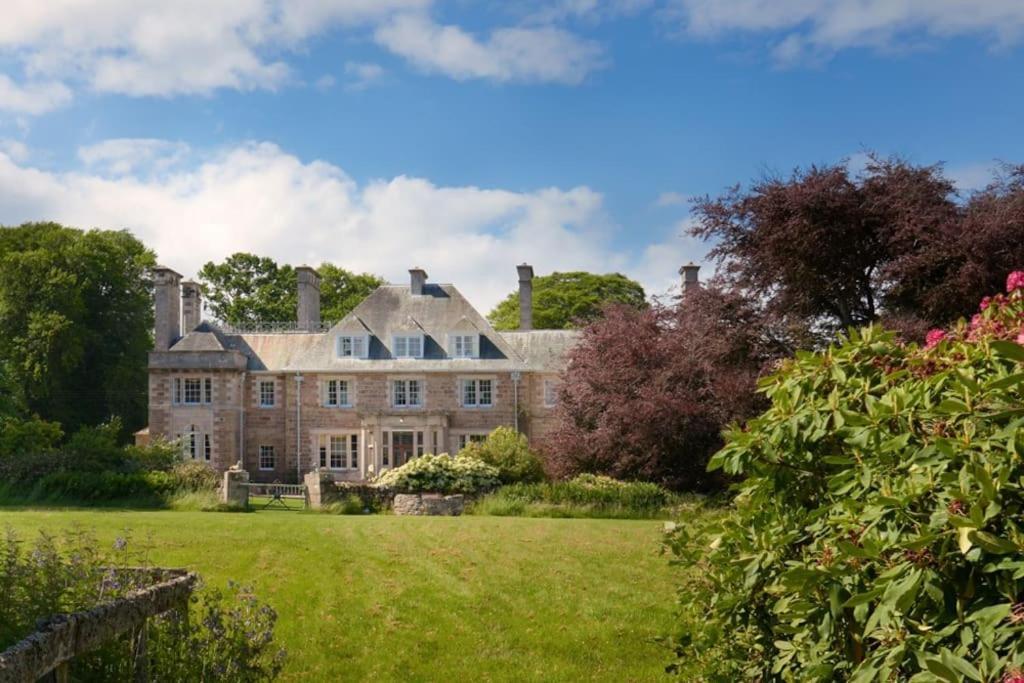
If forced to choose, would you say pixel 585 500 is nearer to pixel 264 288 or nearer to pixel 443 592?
pixel 443 592

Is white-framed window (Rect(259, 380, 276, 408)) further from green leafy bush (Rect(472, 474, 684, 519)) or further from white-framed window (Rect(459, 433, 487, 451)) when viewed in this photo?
green leafy bush (Rect(472, 474, 684, 519))

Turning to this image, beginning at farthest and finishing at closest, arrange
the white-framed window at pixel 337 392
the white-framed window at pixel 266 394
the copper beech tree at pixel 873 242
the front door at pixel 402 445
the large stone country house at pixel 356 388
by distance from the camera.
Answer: the white-framed window at pixel 266 394 < the white-framed window at pixel 337 392 < the front door at pixel 402 445 < the large stone country house at pixel 356 388 < the copper beech tree at pixel 873 242

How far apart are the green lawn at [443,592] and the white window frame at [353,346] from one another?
21.7 meters

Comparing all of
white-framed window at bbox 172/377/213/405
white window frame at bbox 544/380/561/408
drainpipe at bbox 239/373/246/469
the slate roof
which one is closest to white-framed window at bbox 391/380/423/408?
the slate roof

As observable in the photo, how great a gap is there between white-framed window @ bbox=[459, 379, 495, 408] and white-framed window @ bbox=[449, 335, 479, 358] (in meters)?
1.07

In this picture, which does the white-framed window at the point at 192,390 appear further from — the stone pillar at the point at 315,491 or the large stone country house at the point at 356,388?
the stone pillar at the point at 315,491

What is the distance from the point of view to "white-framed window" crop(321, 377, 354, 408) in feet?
126

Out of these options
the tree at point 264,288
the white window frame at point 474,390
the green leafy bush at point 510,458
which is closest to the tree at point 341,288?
the tree at point 264,288

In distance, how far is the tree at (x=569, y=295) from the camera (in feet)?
180

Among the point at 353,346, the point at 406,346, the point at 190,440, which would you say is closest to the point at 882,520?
the point at 406,346

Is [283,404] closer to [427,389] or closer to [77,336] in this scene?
[427,389]

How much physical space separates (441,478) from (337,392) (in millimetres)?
14625

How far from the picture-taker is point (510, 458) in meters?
28.4

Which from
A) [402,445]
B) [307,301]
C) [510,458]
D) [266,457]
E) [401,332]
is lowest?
[266,457]
